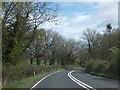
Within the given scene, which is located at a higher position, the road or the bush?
the road

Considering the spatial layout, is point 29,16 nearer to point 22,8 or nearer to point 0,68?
point 22,8

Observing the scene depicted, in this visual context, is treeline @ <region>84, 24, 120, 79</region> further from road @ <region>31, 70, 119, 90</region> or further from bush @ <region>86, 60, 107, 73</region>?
road @ <region>31, 70, 119, 90</region>

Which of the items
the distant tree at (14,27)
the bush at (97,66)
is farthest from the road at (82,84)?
the bush at (97,66)

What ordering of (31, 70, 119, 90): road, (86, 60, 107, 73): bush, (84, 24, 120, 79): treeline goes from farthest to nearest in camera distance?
1. (86, 60, 107, 73): bush
2. (84, 24, 120, 79): treeline
3. (31, 70, 119, 90): road

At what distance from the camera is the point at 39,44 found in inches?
3418

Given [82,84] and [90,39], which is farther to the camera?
[90,39]

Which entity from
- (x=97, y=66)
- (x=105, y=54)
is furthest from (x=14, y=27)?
(x=105, y=54)

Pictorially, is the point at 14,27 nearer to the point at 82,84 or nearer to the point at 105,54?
the point at 82,84

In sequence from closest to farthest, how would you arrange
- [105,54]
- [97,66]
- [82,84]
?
1. [82,84]
2. [97,66]
3. [105,54]

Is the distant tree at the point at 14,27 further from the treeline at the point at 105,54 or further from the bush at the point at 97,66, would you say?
the bush at the point at 97,66

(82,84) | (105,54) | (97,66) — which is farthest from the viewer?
(105,54)

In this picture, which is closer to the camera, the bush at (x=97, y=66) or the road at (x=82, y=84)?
the road at (x=82, y=84)

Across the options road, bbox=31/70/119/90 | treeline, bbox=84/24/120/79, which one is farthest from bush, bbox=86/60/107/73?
road, bbox=31/70/119/90

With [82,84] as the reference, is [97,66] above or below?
below
